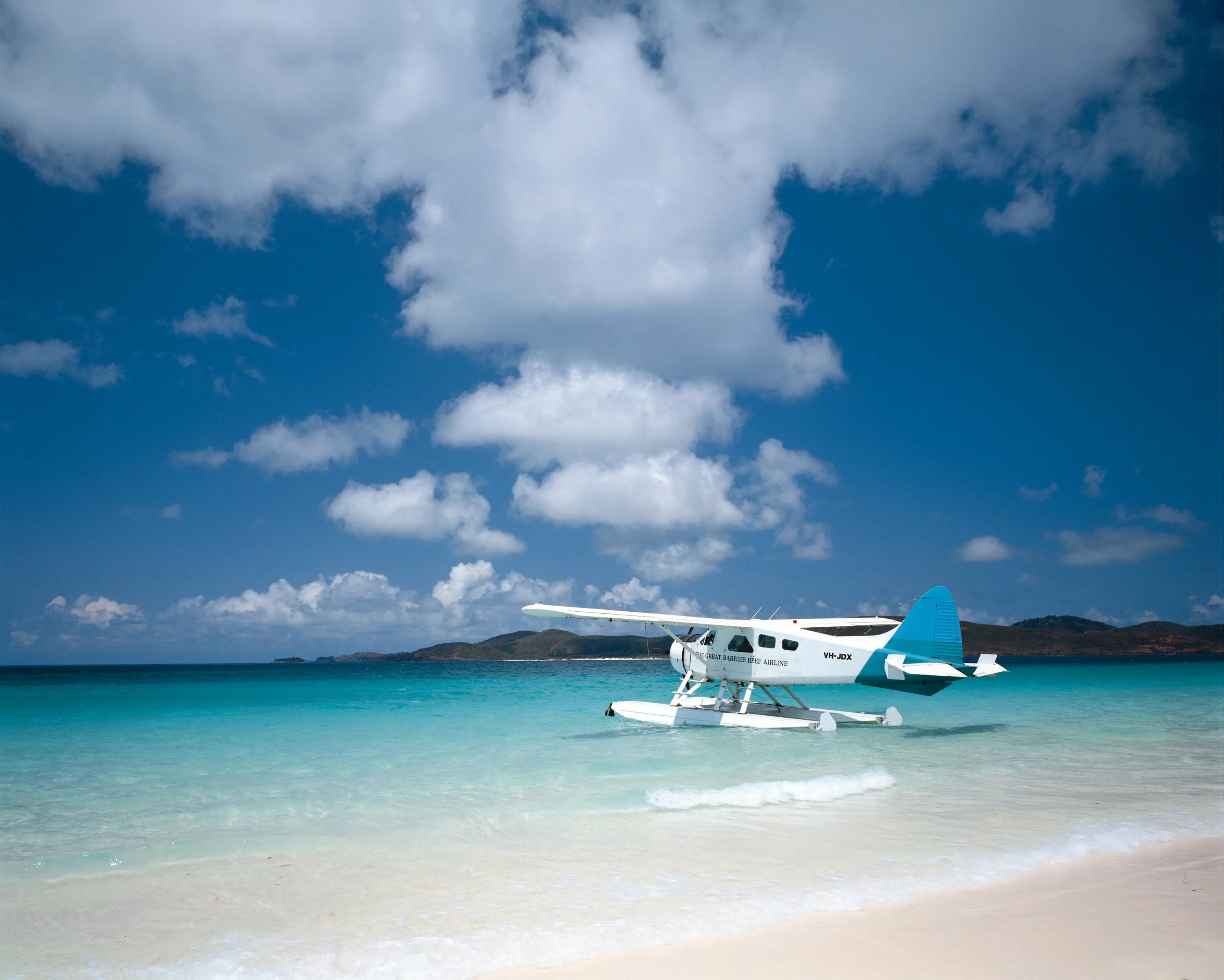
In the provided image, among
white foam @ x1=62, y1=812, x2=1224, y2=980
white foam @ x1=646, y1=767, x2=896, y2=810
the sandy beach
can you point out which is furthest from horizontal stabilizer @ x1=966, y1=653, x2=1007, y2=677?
white foam @ x1=62, y1=812, x2=1224, y2=980

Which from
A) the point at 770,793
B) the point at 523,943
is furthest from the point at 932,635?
the point at 523,943

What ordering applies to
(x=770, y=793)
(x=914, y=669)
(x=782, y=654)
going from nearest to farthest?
(x=770, y=793) → (x=914, y=669) → (x=782, y=654)

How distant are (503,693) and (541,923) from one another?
27019mm

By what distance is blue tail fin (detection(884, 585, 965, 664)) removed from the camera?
14.6 metres

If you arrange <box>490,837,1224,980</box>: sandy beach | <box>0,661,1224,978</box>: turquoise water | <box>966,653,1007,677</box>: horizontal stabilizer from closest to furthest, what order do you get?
<box>490,837,1224,980</box>: sandy beach
<box>0,661,1224,978</box>: turquoise water
<box>966,653,1007,677</box>: horizontal stabilizer

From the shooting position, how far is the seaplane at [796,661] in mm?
14523

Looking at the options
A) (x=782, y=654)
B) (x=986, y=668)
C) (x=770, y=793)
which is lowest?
(x=770, y=793)

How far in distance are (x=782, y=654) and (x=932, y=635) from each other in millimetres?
2968

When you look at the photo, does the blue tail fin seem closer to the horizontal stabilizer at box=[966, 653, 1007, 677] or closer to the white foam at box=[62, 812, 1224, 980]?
the horizontal stabilizer at box=[966, 653, 1007, 677]

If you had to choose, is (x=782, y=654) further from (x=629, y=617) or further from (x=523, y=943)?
(x=523, y=943)

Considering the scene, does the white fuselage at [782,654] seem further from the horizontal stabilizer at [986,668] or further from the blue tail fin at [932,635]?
the horizontal stabilizer at [986,668]

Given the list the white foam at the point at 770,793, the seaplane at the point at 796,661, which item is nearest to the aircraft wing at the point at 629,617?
the seaplane at the point at 796,661

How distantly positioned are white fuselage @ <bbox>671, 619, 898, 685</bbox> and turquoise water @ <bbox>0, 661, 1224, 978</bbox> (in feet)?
4.32

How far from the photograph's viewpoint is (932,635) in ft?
47.9
